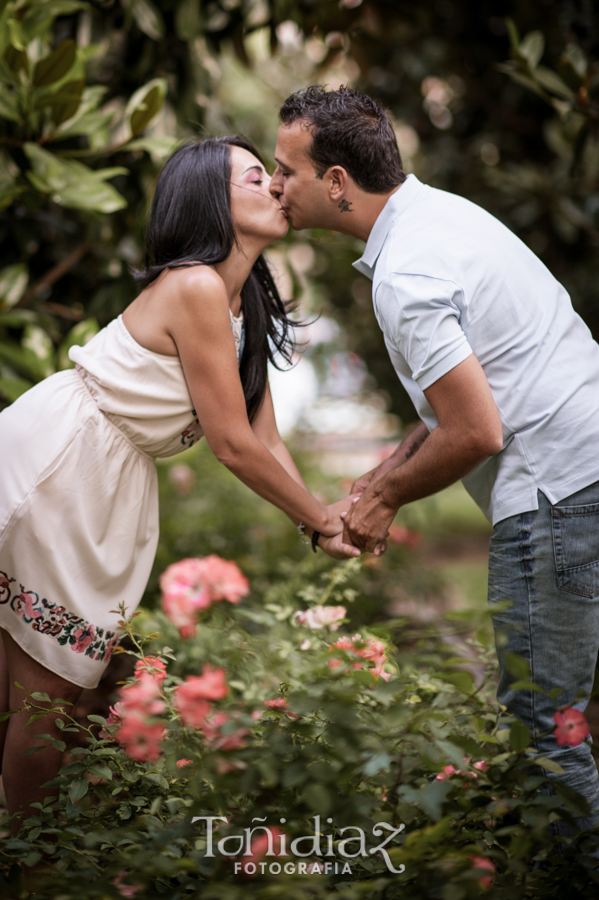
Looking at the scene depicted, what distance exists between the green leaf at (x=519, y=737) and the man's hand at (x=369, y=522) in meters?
0.72

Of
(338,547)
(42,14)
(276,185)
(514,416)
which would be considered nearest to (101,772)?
(338,547)

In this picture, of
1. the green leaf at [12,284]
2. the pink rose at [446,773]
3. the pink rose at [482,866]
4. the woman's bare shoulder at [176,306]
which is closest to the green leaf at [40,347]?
the green leaf at [12,284]

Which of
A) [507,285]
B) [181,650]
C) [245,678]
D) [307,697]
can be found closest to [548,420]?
[507,285]

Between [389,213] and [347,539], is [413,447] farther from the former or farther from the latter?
[389,213]

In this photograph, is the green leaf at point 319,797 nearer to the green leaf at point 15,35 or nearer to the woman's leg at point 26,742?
Result: the woman's leg at point 26,742

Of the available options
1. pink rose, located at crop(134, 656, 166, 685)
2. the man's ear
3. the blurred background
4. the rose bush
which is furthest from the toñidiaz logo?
the man's ear

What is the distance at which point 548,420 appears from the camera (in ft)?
5.21

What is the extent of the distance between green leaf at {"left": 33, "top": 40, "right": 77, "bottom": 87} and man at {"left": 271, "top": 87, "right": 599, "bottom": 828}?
129cm

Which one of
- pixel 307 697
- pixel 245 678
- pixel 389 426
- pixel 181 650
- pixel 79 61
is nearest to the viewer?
pixel 307 697

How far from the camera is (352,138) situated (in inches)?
69.4

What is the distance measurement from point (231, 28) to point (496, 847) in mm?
3166

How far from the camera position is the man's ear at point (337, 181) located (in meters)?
1.78

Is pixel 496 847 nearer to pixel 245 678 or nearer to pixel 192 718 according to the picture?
pixel 192 718

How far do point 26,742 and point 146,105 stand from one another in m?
2.01
